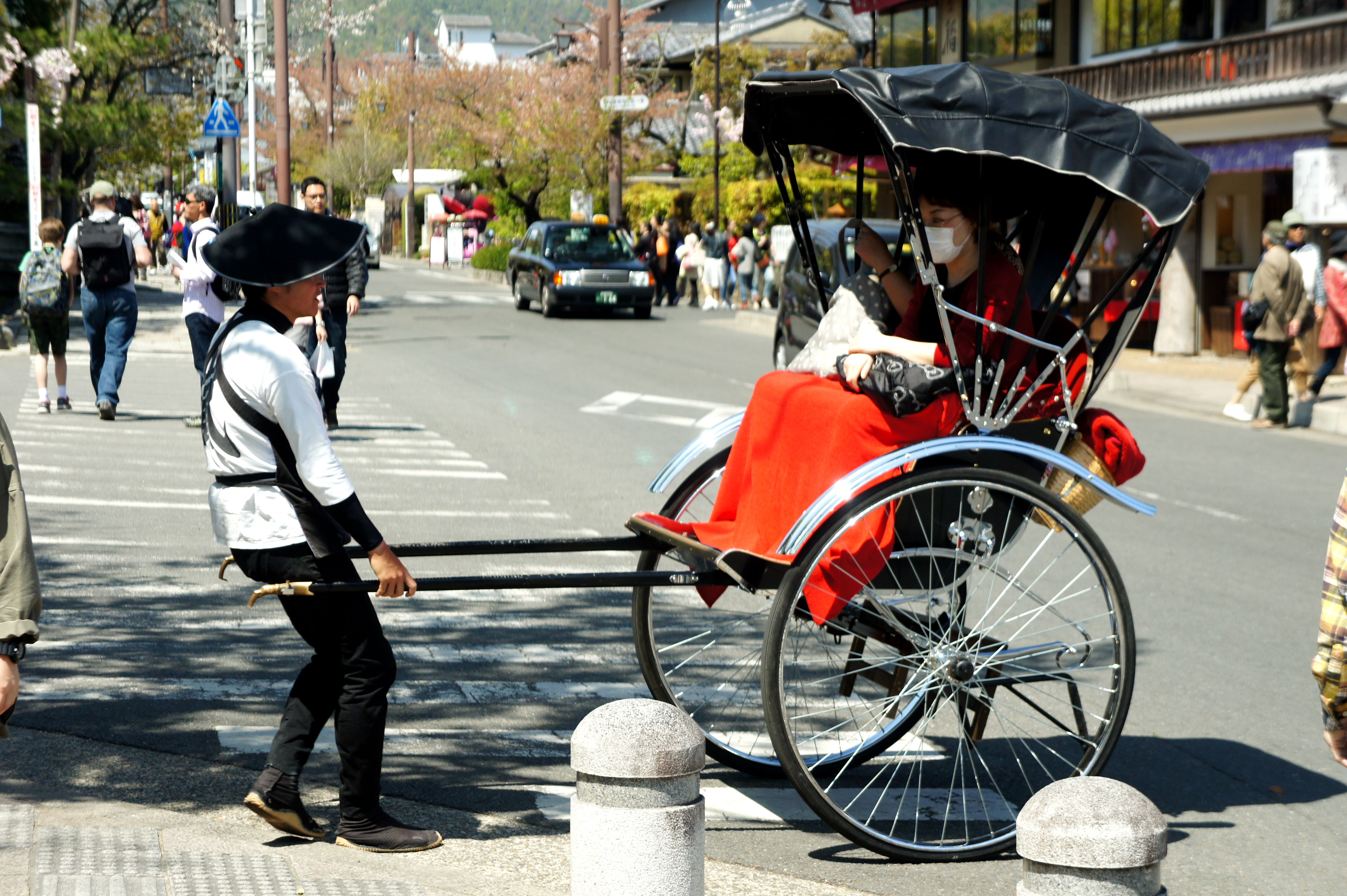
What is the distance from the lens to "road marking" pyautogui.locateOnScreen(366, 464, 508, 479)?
10914mm

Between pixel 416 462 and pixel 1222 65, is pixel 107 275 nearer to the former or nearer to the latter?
pixel 416 462

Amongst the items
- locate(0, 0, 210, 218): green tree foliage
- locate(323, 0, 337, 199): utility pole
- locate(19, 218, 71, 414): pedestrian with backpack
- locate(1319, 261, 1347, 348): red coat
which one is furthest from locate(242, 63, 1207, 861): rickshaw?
locate(323, 0, 337, 199): utility pole

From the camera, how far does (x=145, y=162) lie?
117 feet

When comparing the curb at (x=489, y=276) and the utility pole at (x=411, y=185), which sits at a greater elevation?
the utility pole at (x=411, y=185)

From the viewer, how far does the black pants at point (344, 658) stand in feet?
13.1

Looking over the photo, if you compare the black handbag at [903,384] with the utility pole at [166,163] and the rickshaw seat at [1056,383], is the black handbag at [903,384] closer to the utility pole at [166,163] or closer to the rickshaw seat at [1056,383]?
the rickshaw seat at [1056,383]

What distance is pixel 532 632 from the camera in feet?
22.1

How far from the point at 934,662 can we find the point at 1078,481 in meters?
0.77

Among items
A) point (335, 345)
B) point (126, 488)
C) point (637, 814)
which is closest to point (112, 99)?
point (335, 345)

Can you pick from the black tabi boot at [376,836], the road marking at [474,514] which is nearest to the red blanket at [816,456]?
the black tabi boot at [376,836]

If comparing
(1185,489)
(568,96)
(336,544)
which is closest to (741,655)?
(336,544)

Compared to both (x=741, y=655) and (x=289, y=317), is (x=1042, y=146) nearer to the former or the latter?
(x=289, y=317)

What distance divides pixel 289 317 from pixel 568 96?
52.3m

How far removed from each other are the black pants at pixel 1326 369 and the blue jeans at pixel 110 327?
12.1 meters
